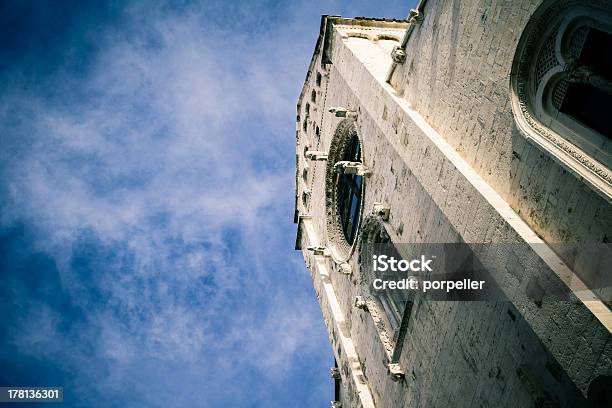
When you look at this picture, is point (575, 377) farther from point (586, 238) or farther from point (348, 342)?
point (348, 342)

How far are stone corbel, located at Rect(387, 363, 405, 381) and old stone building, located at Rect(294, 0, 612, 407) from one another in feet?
0.21

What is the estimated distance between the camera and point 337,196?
17.7 metres

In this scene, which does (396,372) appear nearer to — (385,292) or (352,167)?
(385,292)

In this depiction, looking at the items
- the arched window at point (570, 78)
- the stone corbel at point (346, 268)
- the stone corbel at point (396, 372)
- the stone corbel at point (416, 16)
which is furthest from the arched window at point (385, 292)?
the stone corbel at point (416, 16)

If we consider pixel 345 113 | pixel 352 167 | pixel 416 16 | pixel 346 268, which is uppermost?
pixel 416 16

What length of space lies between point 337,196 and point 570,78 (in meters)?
12.1

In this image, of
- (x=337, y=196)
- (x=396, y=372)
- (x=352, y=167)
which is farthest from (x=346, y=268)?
(x=396, y=372)

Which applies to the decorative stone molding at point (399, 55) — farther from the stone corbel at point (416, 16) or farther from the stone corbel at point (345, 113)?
the stone corbel at point (345, 113)

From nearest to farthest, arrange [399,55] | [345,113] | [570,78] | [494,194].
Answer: [570,78]
[494,194]
[399,55]
[345,113]

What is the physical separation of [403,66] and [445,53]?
2.07 m

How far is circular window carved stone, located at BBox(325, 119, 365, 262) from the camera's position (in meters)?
15.7

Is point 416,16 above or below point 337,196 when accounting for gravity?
above

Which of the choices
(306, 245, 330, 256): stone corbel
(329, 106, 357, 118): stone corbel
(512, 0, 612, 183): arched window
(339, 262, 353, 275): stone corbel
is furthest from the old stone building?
(306, 245, 330, 256): stone corbel

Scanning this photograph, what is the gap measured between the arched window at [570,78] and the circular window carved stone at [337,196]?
843 cm
